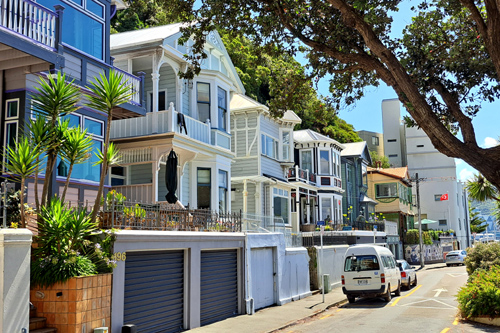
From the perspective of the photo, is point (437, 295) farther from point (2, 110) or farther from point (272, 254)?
point (2, 110)

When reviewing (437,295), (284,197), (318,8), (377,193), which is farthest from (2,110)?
(377,193)

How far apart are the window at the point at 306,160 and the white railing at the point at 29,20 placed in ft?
90.4

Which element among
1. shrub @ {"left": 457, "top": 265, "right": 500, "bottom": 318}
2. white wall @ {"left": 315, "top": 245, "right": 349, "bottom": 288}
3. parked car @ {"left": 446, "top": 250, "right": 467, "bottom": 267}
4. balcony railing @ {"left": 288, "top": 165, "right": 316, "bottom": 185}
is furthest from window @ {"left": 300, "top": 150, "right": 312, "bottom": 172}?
shrub @ {"left": 457, "top": 265, "right": 500, "bottom": 318}

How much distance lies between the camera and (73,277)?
10.1 metres

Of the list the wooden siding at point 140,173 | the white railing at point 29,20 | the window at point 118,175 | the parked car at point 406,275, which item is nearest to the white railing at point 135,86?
the wooden siding at point 140,173

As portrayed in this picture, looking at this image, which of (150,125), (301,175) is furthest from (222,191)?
(301,175)

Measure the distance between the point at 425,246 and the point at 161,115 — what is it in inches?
1791

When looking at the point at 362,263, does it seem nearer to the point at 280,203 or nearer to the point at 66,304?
the point at 280,203

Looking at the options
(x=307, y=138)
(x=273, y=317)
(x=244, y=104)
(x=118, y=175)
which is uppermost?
(x=244, y=104)

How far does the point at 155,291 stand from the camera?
13312 mm

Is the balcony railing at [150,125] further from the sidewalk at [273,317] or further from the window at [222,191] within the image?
the sidewalk at [273,317]

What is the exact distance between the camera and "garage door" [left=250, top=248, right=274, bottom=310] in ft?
60.5

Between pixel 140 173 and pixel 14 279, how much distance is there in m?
12.4

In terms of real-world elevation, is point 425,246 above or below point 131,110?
below
